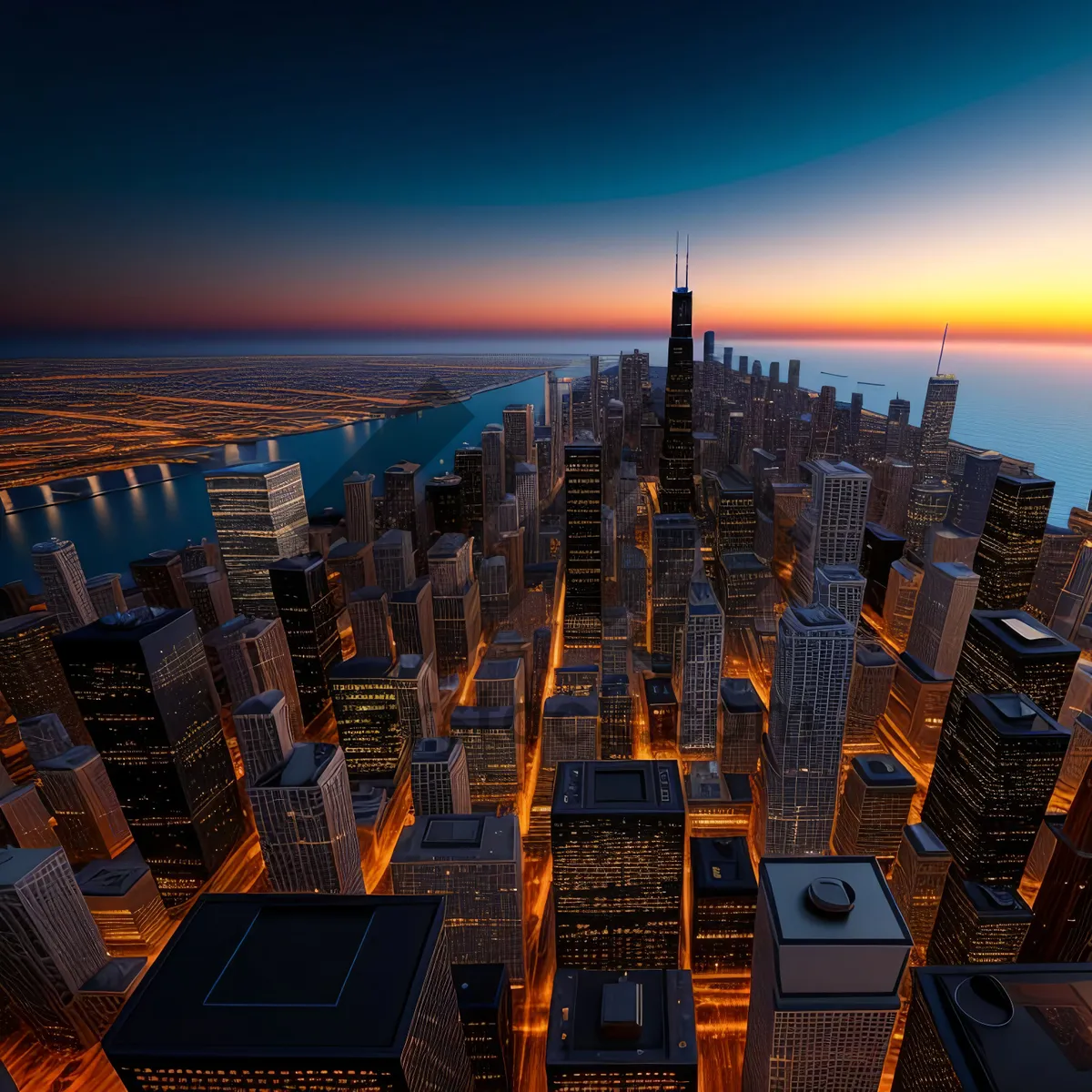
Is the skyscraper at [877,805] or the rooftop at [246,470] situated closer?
the skyscraper at [877,805]

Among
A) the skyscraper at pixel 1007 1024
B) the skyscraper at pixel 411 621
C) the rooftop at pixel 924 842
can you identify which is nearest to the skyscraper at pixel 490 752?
the skyscraper at pixel 411 621

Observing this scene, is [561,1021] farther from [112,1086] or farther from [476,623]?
[476,623]

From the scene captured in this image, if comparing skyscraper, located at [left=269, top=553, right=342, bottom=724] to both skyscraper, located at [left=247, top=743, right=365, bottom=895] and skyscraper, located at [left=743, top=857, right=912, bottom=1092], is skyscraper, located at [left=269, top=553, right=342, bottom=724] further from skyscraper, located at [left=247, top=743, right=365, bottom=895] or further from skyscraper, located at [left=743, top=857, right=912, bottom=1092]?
skyscraper, located at [left=743, top=857, right=912, bottom=1092]

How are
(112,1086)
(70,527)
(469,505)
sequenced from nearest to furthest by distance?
(112,1086), (70,527), (469,505)

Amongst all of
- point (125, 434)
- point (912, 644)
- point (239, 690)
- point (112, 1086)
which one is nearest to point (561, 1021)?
point (112, 1086)

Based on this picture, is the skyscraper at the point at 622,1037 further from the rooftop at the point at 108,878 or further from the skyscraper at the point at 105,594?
the skyscraper at the point at 105,594
